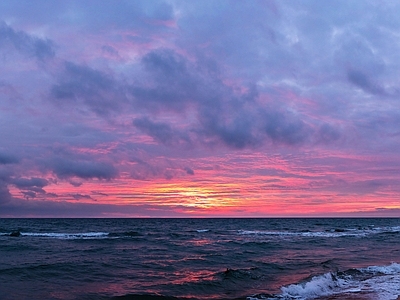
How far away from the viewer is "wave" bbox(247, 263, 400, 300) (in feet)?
54.1

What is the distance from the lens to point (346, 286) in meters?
18.6

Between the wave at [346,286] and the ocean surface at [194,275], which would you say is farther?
the ocean surface at [194,275]

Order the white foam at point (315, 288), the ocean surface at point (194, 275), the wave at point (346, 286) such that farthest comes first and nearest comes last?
1. the white foam at point (315, 288)
2. the ocean surface at point (194, 275)
3. the wave at point (346, 286)

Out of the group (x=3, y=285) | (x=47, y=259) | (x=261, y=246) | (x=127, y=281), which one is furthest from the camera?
(x=261, y=246)

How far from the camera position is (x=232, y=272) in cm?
2077

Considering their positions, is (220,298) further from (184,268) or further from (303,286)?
(184,268)

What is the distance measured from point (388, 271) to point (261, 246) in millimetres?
14678

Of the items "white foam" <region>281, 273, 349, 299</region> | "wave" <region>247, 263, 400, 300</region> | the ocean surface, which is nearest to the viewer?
"wave" <region>247, 263, 400, 300</region>

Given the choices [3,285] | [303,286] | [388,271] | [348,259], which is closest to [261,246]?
[348,259]

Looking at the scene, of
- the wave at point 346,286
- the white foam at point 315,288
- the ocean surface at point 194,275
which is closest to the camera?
the wave at point 346,286

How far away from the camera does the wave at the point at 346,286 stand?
16.5 meters

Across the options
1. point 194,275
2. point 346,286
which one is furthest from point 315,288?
point 194,275

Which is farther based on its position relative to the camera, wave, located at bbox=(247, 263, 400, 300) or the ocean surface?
the ocean surface

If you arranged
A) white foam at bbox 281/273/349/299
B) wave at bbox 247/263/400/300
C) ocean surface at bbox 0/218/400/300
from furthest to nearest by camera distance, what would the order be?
white foam at bbox 281/273/349/299 → ocean surface at bbox 0/218/400/300 → wave at bbox 247/263/400/300
